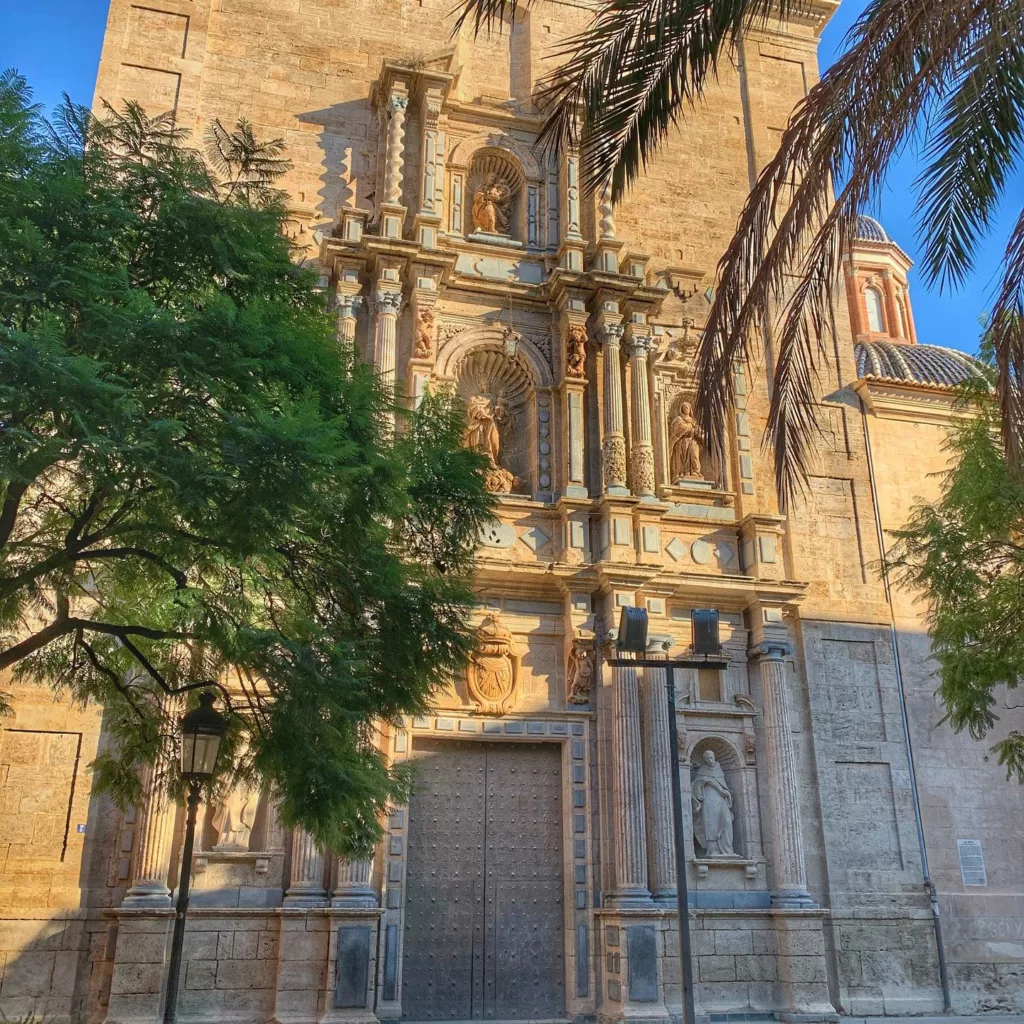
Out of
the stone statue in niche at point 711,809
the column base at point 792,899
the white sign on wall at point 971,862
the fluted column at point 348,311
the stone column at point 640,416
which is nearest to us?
the column base at point 792,899

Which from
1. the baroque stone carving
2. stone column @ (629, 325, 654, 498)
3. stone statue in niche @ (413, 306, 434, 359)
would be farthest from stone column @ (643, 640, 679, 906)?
stone statue in niche @ (413, 306, 434, 359)

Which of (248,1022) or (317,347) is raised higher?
(317,347)

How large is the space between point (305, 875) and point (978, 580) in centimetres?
836

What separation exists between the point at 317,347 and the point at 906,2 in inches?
179

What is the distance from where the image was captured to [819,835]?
45.4 feet

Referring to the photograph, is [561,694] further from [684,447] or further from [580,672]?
[684,447]

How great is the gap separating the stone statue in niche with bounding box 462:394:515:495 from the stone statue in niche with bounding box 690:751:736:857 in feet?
14.4

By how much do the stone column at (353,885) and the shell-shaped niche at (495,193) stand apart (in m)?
9.06

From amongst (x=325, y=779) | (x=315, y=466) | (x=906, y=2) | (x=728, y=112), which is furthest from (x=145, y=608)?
(x=728, y=112)

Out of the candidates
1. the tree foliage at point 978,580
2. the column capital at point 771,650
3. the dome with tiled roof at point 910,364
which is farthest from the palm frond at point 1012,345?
the dome with tiled roof at point 910,364

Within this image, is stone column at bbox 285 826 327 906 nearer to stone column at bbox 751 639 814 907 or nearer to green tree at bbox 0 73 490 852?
green tree at bbox 0 73 490 852

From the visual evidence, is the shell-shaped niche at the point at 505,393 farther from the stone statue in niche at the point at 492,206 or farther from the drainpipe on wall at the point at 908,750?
the drainpipe on wall at the point at 908,750

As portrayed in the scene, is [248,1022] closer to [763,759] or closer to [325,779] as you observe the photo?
[325,779]

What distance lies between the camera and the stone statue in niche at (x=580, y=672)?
1355cm
